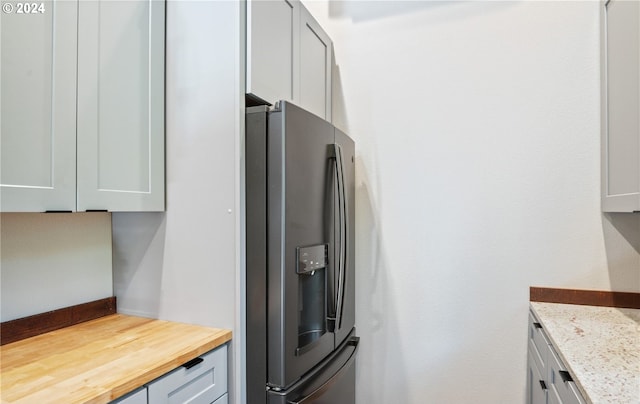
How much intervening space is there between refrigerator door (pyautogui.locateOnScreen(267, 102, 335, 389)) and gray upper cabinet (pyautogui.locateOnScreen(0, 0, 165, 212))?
508 mm

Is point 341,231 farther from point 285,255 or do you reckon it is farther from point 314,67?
point 314,67

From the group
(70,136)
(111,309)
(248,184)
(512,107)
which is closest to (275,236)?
(248,184)

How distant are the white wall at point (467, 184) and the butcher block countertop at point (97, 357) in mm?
1144

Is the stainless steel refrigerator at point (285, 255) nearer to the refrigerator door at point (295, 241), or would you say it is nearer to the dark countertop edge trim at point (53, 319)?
the refrigerator door at point (295, 241)

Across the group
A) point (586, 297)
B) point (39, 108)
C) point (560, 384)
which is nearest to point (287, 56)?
point (39, 108)

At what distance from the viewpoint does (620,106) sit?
5.27ft

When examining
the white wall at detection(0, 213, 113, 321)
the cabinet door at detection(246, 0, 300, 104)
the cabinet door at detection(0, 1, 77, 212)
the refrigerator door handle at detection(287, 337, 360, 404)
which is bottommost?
the refrigerator door handle at detection(287, 337, 360, 404)

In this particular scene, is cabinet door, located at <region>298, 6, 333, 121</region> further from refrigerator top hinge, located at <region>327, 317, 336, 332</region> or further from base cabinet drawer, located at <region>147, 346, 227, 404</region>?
base cabinet drawer, located at <region>147, 346, 227, 404</region>

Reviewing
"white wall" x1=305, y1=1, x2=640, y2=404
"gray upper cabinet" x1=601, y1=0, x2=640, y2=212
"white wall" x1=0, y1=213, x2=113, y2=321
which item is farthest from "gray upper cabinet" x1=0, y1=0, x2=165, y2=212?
"gray upper cabinet" x1=601, y1=0, x2=640, y2=212

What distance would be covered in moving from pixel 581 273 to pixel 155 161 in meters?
2.02

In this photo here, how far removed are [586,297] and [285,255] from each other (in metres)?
1.51

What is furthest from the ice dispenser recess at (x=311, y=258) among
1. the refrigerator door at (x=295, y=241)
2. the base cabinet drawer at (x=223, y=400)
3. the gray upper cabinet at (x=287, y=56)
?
the gray upper cabinet at (x=287, y=56)

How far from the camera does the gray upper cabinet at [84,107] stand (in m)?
1.09

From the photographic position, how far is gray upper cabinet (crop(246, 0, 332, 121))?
1439mm
